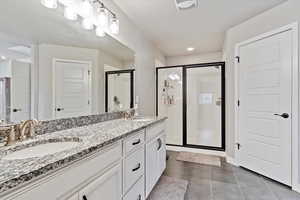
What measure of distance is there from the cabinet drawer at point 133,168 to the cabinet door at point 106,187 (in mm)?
99

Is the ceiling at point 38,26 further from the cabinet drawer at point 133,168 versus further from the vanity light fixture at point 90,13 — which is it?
the cabinet drawer at point 133,168

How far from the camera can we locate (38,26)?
50.7 inches

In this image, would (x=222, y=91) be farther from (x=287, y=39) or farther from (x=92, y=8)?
(x=92, y=8)

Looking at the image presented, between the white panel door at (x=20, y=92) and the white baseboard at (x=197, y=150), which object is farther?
the white baseboard at (x=197, y=150)

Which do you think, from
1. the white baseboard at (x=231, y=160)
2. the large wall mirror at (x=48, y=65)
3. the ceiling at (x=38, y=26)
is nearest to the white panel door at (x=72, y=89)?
the large wall mirror at (x=48, y=65)

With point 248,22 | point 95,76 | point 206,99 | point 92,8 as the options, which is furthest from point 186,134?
point 92,8

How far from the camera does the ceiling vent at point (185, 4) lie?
6.97ft

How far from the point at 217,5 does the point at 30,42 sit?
2.21m

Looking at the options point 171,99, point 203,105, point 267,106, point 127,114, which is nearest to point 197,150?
point 203,105

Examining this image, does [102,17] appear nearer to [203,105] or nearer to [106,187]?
[106,187]

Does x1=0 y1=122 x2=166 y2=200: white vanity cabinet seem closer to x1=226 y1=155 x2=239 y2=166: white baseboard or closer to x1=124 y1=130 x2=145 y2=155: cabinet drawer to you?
x1=124 y1=130 x2=145 y2=155: cabinet drawer

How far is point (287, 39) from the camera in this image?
2119 mm

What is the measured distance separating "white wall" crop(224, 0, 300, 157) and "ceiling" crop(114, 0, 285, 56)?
97mm

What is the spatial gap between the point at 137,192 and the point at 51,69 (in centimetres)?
129
